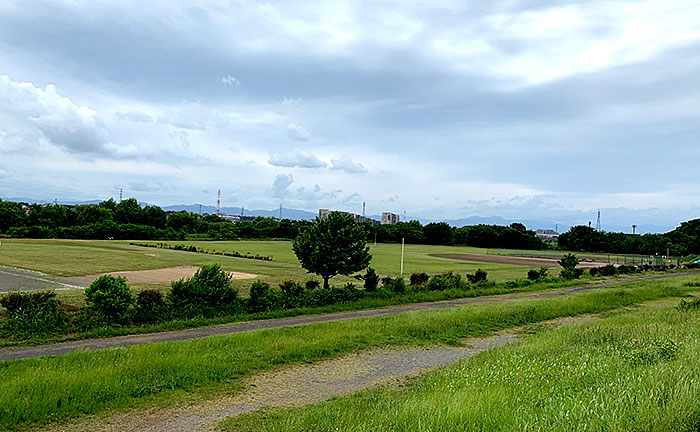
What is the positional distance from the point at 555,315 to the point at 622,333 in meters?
9.22

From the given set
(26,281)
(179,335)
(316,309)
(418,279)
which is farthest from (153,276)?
(179,335)

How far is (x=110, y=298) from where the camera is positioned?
1620cm

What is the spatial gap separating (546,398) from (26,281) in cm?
3252

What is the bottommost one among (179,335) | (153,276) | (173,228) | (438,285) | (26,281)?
(153,276)

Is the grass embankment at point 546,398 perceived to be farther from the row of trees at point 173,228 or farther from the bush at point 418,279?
the row of trees at point 173,228

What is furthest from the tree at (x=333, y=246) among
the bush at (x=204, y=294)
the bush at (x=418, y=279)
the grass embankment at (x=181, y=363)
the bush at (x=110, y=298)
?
the bush at (x=110, y=298)

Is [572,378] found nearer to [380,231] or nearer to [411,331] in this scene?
[411,331]

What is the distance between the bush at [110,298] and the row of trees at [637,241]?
107 metres

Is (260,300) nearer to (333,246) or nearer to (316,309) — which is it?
(316,309)

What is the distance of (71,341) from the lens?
14.3 m

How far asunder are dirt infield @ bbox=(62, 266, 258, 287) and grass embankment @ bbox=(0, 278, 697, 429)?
51.8 ft

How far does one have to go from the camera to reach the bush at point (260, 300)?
20.5 metres

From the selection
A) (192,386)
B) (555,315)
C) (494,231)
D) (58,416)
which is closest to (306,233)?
(555,315)

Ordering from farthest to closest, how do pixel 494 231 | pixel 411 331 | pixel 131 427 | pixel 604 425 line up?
pixel 494 231 → pixel 411 331 → pixel 131 427 → pixel 604 425
